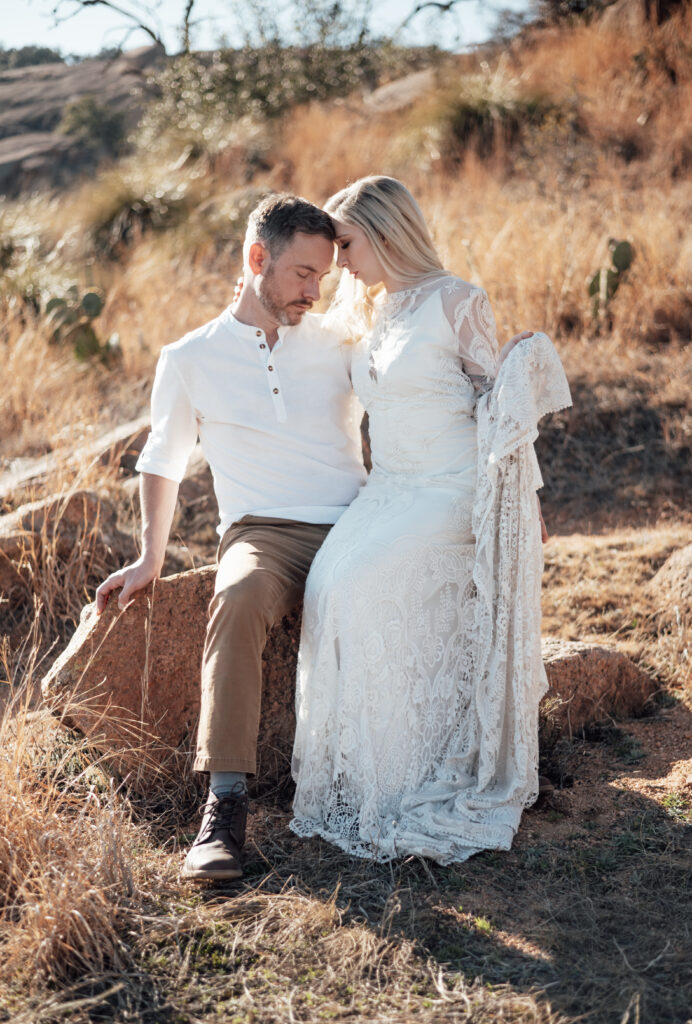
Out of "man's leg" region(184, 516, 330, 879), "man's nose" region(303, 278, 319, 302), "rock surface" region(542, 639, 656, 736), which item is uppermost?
"man's nose" region(303, 278, 319, 302)

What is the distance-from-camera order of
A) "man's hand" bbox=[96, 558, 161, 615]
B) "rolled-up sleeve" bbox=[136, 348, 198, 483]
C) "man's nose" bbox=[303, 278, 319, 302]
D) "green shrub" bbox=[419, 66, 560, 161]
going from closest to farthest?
"man's hand" bbox=[96, 558, 161, 615], "rolled-up sleeve" bbox=[136, 348, 198, 483], "man's nose" bbox=[303, 278, 319, 302], "green shrub" bbox=[419, 66, 560, 161]

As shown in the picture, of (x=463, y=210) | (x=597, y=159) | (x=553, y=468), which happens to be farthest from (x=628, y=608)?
(x=597, y=159)

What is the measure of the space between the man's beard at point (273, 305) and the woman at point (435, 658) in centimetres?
76

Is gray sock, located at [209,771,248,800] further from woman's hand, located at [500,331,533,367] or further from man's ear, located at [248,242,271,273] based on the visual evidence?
man's ear, located at [248,242,271,273]

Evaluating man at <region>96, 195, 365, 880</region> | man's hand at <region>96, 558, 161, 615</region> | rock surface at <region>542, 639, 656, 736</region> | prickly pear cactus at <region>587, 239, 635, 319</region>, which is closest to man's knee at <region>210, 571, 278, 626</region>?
man at <region>96, 195, 365, 880</region>

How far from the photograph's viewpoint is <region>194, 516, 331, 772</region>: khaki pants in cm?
277

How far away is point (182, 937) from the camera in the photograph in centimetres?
241

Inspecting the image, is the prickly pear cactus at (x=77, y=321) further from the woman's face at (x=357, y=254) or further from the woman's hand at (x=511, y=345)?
the woman's hand at (x=511, y=345)

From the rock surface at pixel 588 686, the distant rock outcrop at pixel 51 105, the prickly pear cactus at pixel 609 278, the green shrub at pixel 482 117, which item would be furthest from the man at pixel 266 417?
the distant rock outcrop at pixel 51 105

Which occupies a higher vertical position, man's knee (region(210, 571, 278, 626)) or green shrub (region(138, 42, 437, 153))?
green shrub (region(138, 42, 437, 153))

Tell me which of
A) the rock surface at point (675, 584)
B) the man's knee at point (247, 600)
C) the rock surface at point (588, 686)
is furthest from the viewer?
the rock surface at point (675, 584)

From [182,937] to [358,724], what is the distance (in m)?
0.81

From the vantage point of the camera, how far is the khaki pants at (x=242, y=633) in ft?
9.07

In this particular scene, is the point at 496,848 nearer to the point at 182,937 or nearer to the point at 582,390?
the point at 182,937
